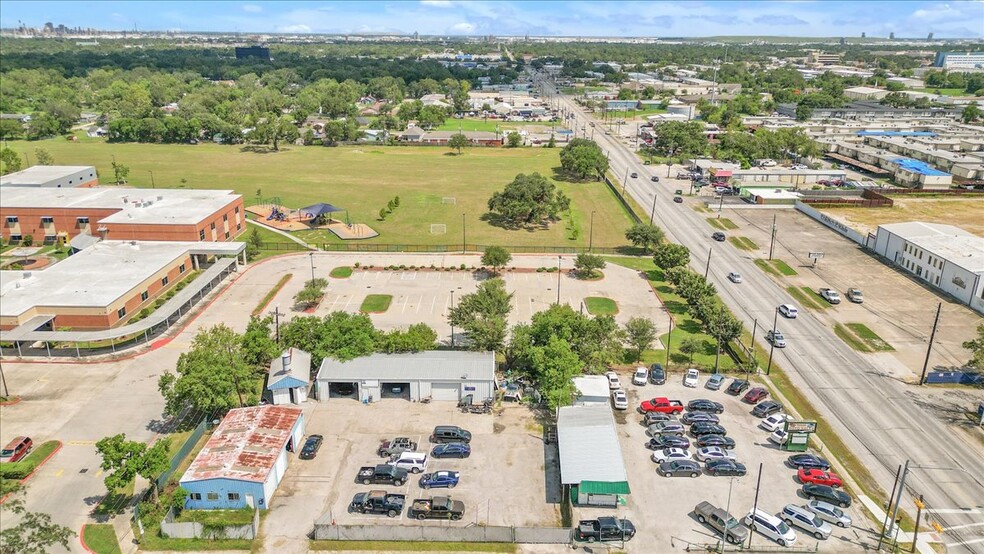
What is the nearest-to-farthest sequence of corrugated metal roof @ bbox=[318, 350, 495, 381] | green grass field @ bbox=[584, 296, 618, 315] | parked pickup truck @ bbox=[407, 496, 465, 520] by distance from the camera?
parked pickup truck @ bbox=[407, 496, 465, 520]
corrugated metal roof @ bbox=[318, 350, 495, 381]
green grass field @ bbox=[584, 296, 618, 315]

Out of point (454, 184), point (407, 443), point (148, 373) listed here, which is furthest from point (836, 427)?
point (454, 184)

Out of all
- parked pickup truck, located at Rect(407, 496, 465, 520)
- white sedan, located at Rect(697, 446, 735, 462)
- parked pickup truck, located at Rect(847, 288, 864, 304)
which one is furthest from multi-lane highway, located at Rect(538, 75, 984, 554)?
parked pickup truck, located at Rect(407, 496, 465, 520)

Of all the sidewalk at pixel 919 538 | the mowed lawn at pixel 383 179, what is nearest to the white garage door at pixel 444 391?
the sidewalk at pixel 919 538

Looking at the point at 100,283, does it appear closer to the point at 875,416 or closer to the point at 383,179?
the point at 383,179

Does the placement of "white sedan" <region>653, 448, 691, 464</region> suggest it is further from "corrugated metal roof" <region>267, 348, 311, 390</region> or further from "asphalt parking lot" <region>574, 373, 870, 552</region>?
"corrugated metal roof" <region>267, 348, 311, 390</region>

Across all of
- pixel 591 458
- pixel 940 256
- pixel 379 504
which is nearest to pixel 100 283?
pixel 379 504

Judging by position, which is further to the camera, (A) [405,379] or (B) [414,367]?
(B) [414,367]
